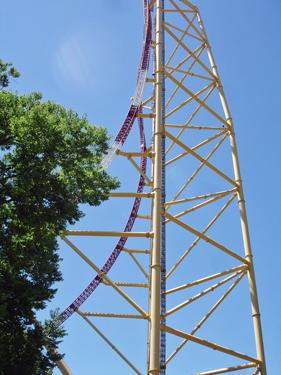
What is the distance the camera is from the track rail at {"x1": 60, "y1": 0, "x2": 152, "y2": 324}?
452 inches

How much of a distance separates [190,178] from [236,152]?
62.5 inches

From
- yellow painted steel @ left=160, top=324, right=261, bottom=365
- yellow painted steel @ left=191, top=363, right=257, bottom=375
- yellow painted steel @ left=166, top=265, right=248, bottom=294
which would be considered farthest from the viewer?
yellow painted steel @ left=166, top=265, right=248, bottom=294

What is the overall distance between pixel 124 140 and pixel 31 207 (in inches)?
213

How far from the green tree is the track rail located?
2948 millimetres

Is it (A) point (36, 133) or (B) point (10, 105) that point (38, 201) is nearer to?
(A) point (36, 133)

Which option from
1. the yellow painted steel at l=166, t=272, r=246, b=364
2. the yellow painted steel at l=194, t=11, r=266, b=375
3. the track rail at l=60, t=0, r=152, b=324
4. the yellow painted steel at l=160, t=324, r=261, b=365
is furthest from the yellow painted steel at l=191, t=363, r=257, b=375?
the track rail at l=60, t=0, r=152, b=324

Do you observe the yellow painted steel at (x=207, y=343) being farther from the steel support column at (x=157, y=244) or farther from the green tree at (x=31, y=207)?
the green tree at (x=31, y=207)

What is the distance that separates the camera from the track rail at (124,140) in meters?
11.5

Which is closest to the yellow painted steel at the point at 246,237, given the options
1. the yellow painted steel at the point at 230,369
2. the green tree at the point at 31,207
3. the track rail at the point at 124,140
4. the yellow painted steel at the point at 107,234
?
the yellow painted steel at the point at 230,369

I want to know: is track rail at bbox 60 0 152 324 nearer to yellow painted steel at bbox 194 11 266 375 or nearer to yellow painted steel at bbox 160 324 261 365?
yellow painted steel at bbox 194 11 266 375

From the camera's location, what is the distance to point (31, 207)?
6766 mm

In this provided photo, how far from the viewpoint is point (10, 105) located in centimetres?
748

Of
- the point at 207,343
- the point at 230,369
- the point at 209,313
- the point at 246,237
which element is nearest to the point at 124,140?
the point at 246,237

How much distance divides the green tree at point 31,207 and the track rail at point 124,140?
2.95 metres
